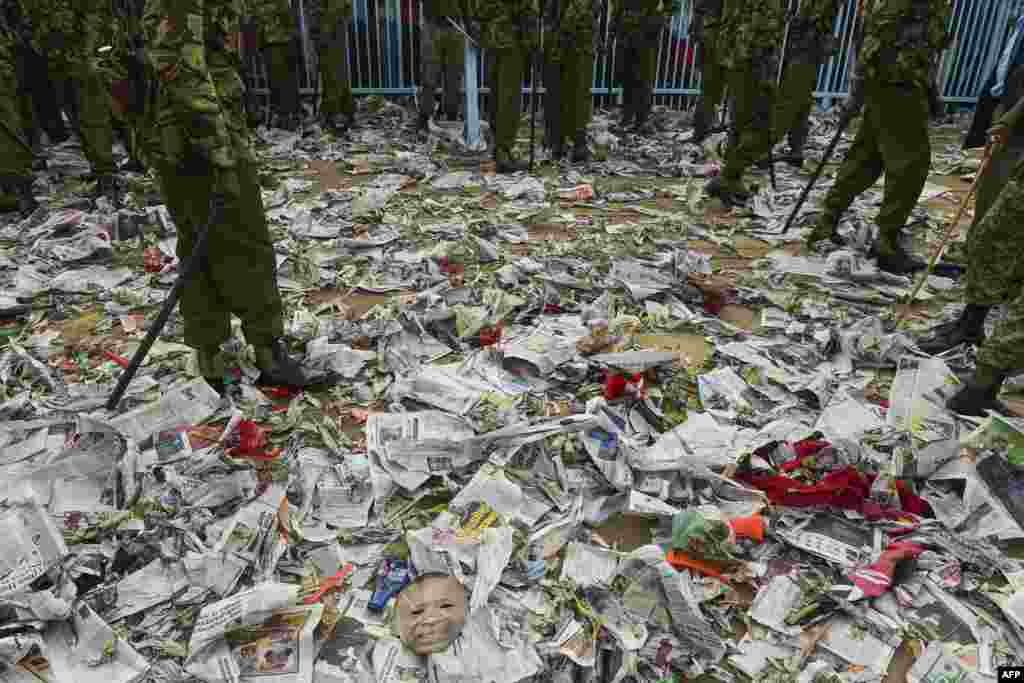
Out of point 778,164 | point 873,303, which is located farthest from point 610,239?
point 778,164

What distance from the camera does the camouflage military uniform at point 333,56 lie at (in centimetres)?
683

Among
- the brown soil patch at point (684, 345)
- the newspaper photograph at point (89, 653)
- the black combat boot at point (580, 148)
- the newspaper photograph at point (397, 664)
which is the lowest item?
the newspaper photograph at point (397, 664)

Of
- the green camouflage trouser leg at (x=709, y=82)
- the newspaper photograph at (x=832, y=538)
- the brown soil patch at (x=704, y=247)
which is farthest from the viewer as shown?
the green camouflage trouser leg at (x=709, y=82)

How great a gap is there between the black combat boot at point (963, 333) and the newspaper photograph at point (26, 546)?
3392 mm

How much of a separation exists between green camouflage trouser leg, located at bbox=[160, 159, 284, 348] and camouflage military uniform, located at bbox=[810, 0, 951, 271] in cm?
314

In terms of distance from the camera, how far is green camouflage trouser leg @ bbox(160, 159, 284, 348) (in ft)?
7.48

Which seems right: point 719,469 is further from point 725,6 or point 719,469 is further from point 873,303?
point 725,6

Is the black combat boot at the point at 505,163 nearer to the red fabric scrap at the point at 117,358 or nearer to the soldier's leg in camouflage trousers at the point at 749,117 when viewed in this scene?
the soldier's leg in camouflage trousers at the point at 749,117

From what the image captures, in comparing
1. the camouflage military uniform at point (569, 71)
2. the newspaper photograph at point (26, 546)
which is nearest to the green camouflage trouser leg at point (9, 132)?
the newspaper photograph at point (26, 546)

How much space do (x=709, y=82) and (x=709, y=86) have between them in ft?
0.13

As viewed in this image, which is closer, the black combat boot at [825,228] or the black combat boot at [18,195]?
the black combat boot at [825,228]

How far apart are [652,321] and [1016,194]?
1512 mm

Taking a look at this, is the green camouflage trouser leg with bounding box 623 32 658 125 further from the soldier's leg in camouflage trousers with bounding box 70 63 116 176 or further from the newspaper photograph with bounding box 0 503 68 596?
the newspaper photograph with bounding box 0 503 68 596

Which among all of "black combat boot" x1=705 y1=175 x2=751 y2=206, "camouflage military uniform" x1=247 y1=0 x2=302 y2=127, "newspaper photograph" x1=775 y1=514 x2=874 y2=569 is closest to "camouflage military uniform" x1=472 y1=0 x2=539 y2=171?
"black combat boot" x1=705 y1=175 x2=751 y2=206
